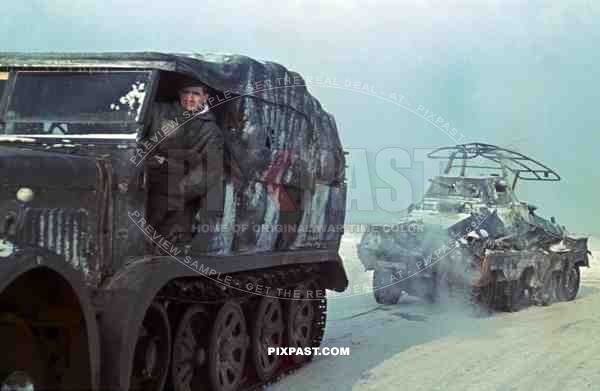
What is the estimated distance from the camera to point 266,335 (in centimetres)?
845

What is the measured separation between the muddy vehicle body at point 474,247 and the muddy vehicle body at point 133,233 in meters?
6.20

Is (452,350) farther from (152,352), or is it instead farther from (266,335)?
(152,352)

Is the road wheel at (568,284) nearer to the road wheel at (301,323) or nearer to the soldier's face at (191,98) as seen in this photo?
the road wheel at (301,323)

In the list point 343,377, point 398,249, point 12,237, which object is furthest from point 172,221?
point 398,249

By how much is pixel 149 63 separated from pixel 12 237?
6.39 ft

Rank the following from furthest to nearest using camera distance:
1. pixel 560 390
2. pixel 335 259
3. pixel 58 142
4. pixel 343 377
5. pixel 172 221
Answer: pixel 335 259
pixel 343 377
pixel 560 390
pixel 172 221
pixel 58 142

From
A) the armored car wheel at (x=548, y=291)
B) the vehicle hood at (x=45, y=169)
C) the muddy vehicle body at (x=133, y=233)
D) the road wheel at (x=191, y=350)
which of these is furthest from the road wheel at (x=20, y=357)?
the armored car wheel at (x=548, y=291)

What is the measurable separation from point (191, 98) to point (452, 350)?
5.45 meters

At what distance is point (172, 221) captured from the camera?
6246 mm

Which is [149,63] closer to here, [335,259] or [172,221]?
[172,221]

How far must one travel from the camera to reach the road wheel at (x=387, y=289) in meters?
15.0

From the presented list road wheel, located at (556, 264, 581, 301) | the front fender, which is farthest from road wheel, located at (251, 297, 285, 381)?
road wheel, located at (556, 264, 581, 301)

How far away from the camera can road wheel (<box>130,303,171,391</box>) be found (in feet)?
19.2

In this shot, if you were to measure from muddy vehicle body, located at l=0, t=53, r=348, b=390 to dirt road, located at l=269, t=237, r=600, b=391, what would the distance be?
3.51 feet
